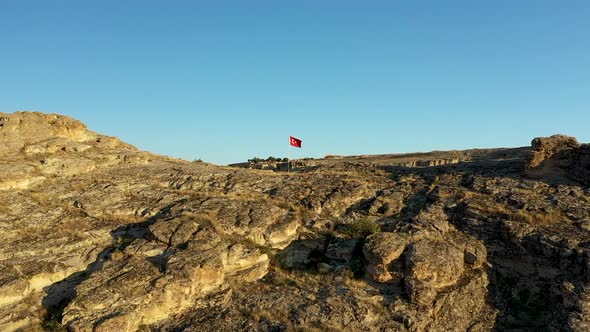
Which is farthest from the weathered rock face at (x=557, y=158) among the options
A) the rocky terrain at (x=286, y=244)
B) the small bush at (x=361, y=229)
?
the small bush at (x=361, y=229)

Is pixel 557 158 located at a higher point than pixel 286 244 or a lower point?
higher

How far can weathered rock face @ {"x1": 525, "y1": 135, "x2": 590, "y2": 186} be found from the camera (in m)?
26.1

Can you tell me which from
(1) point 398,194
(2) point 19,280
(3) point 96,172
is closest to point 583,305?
(1) point 398,194

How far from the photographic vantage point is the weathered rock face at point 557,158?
26125 millimetres

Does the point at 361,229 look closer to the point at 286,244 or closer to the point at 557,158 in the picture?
the point at 286,244

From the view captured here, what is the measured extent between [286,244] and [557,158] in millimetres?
16855

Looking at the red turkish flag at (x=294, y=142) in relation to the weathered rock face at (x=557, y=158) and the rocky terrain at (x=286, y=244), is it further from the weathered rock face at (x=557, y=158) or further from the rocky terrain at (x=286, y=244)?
the weathered rock face at (x=557, y=158)

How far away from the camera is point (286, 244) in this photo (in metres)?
A: 23.1

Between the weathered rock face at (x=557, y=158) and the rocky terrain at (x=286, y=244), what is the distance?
101 millimetres

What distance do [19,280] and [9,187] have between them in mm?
9203

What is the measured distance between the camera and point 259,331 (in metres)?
16.7

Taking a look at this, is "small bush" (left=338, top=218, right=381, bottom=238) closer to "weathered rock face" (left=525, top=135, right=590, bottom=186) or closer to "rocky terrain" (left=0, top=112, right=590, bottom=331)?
"rocky terrain" (left=0, top=112, right=590, bottom=331)

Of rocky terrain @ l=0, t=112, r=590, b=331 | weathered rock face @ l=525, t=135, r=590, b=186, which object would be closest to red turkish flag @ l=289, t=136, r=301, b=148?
rocky terrain @ l=0, t=112, r=590, b=331

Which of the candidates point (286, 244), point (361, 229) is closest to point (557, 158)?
point (361, 229)
